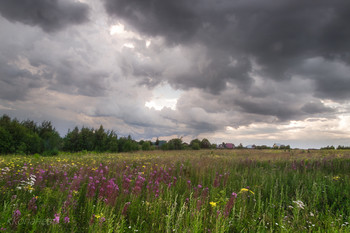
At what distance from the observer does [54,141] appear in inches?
1378

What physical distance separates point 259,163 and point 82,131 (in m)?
42.7

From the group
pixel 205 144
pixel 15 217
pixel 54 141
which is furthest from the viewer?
pixel 205 144

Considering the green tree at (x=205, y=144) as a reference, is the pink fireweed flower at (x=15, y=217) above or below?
below

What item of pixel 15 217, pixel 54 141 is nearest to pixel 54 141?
pixel 54 141

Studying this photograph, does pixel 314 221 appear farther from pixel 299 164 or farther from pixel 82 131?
pixel 82 131

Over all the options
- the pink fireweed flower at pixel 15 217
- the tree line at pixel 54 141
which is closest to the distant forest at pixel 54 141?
the tree line at pixel 54 141

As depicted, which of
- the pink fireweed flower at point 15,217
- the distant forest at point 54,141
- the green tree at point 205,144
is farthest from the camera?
the green tree at point 205,144

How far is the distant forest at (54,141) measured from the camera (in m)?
29.3

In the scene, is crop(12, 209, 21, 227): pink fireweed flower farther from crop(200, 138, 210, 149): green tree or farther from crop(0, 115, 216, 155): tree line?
crop(200, 138, 210, 149): green tree

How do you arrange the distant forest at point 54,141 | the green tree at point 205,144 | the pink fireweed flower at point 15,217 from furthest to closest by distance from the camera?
the green tree at point 205,144 < the distant forest at point 54,141 < the pink fireweed flower at point 15,217

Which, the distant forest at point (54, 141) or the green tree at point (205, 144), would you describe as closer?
the distant forest at point (54, 141)

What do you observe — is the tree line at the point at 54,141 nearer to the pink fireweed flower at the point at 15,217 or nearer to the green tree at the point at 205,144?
the green tree at the point at 205,144

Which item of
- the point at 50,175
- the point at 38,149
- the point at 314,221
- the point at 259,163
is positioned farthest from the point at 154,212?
the point at 38,149

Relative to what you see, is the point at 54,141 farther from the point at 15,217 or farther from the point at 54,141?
the point at 15,217
